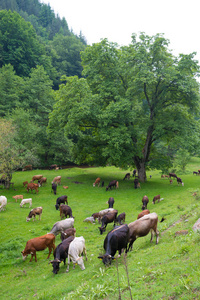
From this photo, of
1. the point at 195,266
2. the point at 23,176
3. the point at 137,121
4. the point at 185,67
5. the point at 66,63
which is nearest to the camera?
the point at 195,266

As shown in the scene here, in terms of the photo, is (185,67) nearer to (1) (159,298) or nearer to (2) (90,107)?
(2) (90,107)

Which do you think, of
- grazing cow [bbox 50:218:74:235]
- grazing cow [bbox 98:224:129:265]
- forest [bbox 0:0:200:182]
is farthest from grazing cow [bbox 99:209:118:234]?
forest [bbox 0:0:200:182]

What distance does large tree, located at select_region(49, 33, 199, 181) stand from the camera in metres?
25.1

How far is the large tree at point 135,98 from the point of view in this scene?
2514 cm

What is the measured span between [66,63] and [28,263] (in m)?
87.5

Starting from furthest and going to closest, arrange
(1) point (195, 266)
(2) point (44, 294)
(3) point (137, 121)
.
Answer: (3) point (137, 121) → (2) point (44, 294) → (1) point (195, 266)

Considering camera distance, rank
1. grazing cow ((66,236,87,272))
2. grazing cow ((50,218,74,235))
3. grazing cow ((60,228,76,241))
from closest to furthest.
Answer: grazing cow ((66,236,87,272))
grazing cow ((60,228,76,241))
grazing cow ((50,218,74,235))

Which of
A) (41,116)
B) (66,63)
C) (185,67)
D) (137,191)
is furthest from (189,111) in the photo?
(66,63)

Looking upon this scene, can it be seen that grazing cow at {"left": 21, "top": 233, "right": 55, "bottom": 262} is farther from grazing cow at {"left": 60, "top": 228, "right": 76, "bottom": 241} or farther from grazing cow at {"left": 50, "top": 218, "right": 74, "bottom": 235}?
grazing cow at {"left": 50, "top": 218, "right": 74, "bottom": 235}

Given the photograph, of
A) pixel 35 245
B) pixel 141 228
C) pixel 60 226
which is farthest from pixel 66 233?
pixel 141 228

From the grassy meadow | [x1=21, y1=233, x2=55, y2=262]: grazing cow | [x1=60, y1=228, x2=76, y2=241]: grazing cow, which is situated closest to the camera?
the grassy meadow

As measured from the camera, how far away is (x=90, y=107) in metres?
26.6

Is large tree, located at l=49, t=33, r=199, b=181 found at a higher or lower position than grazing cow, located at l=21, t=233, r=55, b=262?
higher

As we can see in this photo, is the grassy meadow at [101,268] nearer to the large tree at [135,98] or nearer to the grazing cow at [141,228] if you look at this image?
the grazing cow at [141,228]
